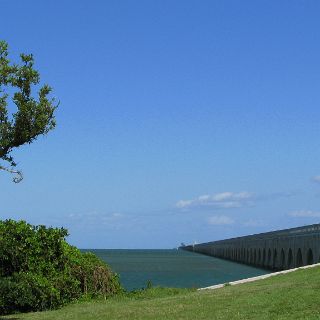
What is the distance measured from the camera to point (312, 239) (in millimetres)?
72188

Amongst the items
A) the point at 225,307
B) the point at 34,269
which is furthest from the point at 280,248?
the point at 225,307

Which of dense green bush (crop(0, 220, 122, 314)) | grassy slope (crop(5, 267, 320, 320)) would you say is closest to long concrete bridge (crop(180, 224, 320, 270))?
dense green bush (crop(0, 220, 122, 314))

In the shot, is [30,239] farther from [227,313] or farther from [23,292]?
[227,313]

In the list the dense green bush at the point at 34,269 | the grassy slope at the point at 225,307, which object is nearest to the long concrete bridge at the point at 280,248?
the dense green bush at the point at 34,269

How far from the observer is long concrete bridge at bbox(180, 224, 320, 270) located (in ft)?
244

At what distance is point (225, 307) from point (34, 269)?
10105 mm

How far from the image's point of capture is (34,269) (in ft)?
95.6

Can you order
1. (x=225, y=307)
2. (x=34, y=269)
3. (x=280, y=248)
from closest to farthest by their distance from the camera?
(x=225, y=307) < (x=34, y=269) < (x=280, y=248)

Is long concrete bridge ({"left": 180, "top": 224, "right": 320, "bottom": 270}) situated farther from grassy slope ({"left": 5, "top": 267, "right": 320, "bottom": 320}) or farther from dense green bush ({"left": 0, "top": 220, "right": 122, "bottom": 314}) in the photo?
grassy slope ({"left": 5, "top": 267, "right": 320, "bottom": 320})

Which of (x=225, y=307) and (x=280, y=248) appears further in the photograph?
(x=280, y=248)

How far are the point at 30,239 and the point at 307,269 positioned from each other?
1457cm

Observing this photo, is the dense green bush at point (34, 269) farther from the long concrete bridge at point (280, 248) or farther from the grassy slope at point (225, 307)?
the long concrete bridge at point (280, 248)

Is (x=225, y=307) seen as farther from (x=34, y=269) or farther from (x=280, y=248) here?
(x=280, y=248)

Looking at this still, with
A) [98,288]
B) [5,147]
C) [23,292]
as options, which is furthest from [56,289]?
[5,147]
